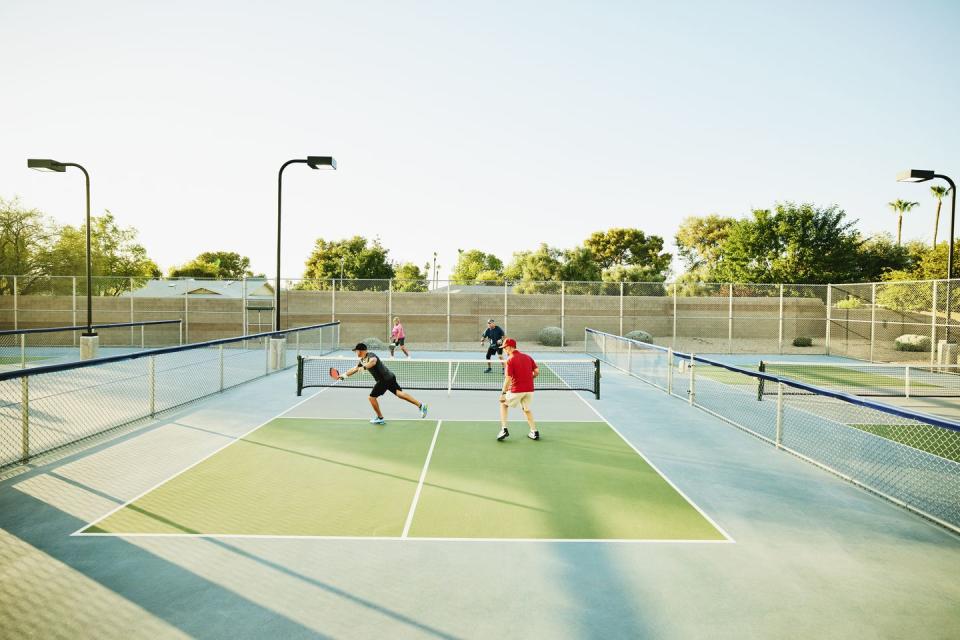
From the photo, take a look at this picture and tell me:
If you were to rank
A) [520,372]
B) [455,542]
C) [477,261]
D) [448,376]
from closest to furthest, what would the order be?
[455,542], [520,372], [448,376], [477,261]

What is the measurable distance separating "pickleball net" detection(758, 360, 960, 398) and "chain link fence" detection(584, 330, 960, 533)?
1056 millimetres

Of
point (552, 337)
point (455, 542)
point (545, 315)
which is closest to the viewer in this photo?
point (455, 542)

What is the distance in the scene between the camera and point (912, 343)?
78.3 ft

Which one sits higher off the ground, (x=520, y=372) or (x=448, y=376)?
(x=520, y=372)

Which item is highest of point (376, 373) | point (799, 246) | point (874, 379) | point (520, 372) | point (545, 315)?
point (799, 246)

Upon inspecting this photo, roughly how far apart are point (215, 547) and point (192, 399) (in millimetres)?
7782

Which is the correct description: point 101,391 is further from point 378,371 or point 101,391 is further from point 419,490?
point 419,490

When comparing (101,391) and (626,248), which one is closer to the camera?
(101,391)

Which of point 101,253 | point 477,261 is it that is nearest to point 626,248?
point 477,261

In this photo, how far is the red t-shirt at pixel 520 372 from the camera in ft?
30.4

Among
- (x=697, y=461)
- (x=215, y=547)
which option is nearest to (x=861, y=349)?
(x=697, y=461)

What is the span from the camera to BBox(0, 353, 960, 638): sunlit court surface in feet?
13.8

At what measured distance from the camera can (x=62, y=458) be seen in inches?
309

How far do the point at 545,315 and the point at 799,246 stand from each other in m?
22.3
